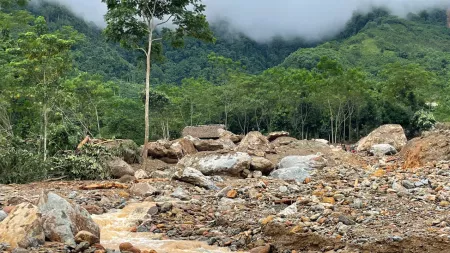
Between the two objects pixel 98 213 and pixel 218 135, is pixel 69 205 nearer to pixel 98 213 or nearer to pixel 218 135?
pixel 98 213

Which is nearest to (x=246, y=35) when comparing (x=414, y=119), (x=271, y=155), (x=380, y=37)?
(x=380, y=37)

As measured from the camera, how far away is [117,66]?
266 feet

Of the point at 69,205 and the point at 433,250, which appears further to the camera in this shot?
the point at 69,205

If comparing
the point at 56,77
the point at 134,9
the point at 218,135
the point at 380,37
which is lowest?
the point at 218,135

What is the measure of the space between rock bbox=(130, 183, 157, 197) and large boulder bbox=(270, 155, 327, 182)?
3956 millimetres

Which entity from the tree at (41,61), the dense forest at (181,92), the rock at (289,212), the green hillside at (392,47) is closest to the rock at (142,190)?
the dense forest at (181,92)

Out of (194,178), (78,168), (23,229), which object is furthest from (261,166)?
(23,229)

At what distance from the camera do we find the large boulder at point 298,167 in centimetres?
1323

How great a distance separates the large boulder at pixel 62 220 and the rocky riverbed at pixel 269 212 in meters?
0.25

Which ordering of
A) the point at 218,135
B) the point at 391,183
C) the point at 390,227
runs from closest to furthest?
the point at 390,227, the point at 391,183, the point at 218,135

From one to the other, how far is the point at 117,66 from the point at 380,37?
57001 millimetres

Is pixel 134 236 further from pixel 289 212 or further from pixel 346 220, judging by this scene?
pixel 346 220

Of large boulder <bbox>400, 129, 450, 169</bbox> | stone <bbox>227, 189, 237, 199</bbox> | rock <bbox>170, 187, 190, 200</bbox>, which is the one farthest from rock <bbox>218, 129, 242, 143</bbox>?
stone <bbox>227, 189, 237, 199</bbox>

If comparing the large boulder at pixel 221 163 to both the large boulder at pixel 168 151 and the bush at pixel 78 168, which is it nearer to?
the bush at pixel 78 168
